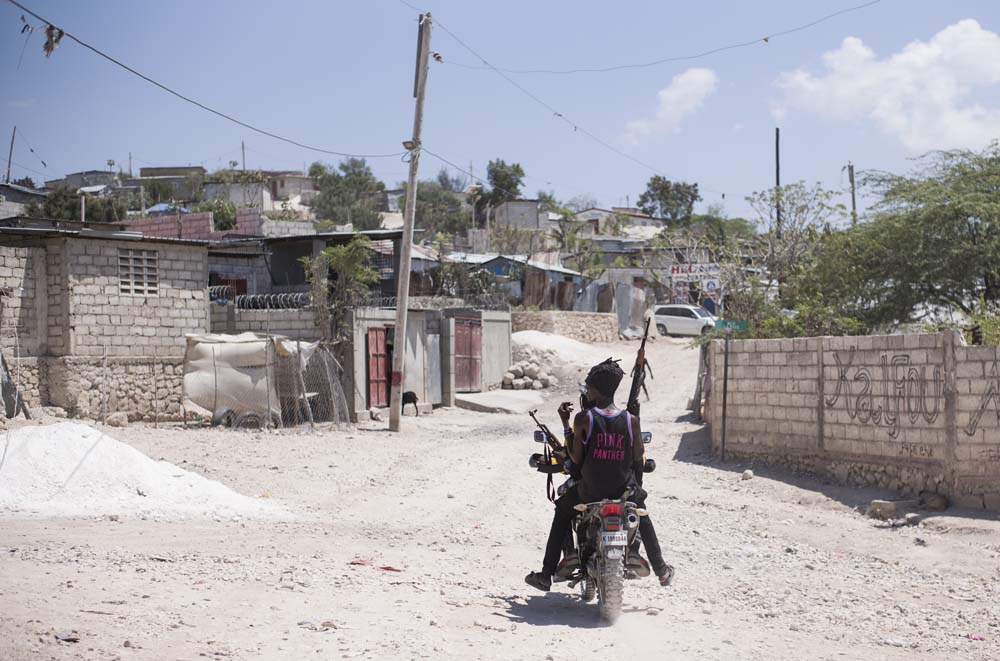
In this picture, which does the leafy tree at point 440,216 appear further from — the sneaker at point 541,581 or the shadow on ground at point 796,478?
the sneaker at point 541,581

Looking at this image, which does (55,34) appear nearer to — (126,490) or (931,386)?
(126,490)

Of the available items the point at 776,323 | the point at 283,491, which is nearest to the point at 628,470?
the point at 283,491

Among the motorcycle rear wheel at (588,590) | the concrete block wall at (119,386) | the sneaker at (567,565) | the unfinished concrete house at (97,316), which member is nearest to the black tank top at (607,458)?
the sneaker at (567,565)

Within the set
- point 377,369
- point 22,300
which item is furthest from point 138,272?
point 377,369

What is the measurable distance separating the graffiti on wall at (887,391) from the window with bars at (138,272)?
45.0ft

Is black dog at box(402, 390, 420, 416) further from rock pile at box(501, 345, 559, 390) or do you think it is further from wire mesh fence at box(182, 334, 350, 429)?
rock pile at box(501, 345, 559, 390)

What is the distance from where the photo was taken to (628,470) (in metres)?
6.49

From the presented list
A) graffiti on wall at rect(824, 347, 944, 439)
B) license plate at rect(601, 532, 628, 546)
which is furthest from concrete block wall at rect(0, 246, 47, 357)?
license plate at rect(601, 532, 628, 546)

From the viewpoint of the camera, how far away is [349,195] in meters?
68.2

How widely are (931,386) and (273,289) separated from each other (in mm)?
20205

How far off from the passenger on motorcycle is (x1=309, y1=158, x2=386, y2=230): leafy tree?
55279 millimetres

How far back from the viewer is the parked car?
38438 mm

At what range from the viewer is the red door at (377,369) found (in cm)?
2152

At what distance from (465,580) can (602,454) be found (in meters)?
1.84
